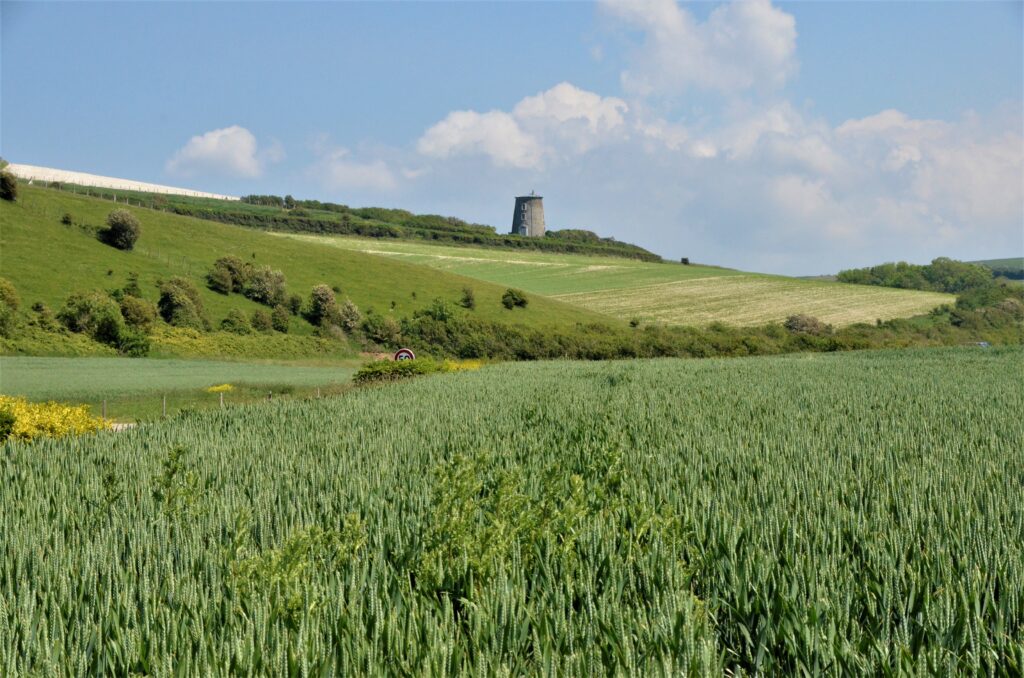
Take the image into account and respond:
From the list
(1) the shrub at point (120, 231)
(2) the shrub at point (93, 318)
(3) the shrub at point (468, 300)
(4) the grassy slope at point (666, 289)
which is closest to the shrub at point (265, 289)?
(1) the shrub at point (120, 231)

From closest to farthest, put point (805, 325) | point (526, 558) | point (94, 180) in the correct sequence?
point (526, 558)
point (805, 325)
point (94, 180)

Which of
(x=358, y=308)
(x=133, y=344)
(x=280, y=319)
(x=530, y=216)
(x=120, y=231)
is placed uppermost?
(x=530, y=216)

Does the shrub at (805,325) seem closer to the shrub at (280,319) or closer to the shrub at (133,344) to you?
the shrub at (280,319)

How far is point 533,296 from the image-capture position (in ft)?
266

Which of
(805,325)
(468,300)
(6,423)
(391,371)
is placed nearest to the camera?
(6,423)

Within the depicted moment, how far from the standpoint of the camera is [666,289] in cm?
9606

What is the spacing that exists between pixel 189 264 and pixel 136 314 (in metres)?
15.9

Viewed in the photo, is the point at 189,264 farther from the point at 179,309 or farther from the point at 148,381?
the point at 148,381

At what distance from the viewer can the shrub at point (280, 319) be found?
6178 centimetres

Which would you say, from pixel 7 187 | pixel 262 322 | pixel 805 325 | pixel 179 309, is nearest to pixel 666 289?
pixel 805 325

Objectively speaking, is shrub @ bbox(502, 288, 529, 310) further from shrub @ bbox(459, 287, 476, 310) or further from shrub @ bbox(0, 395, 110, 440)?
shrub @ bbox(0, 395, 110, 440)

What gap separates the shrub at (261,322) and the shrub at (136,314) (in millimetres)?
8124

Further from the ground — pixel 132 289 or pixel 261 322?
pixel 132 289

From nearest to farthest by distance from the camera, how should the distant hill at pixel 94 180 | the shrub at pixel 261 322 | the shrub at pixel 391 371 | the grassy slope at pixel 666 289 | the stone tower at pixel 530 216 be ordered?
the shrub at pixel 391 371 → the shrub at pixel 261 322 → the grassy slope at pixel 666 289 → the distant hill at pixel 94 180 → the stone tower at pixel 530 216
